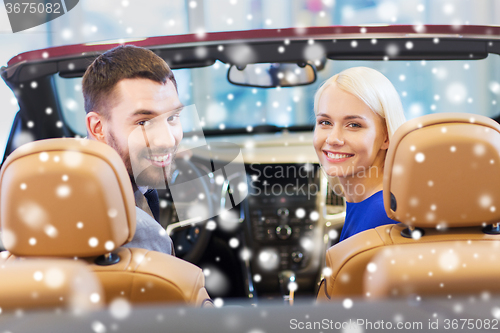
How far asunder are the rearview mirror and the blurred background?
3.12 metres

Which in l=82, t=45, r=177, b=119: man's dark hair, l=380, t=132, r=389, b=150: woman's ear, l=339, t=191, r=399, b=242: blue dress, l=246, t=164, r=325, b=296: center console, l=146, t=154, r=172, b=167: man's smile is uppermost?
l=82, t=45, r=177, b=119: man's dark hair

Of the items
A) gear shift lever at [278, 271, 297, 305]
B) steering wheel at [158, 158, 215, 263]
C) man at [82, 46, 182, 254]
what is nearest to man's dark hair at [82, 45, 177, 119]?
man at [82, 46, 182, 254]

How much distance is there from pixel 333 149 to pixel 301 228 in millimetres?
1279

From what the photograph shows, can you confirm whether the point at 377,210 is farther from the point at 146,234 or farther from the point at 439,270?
the point at 146,234

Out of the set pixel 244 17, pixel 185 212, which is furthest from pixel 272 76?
pixel 244 17

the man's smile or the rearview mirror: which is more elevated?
the rearview mirror

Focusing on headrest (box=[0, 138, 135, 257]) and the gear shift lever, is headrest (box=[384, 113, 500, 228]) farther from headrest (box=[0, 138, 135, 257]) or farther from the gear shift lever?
the gear shift lever

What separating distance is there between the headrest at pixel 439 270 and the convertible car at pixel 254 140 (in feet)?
0.21

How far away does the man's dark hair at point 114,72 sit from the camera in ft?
4.88

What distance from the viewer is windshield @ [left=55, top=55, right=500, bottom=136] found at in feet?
10.6

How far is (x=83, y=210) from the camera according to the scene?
40.8 inches

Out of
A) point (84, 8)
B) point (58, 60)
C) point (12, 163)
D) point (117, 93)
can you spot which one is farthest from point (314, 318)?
point (84, 8)

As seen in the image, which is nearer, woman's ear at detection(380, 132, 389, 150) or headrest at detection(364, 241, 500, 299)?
headrest at detection(364, 241, 500, 299)

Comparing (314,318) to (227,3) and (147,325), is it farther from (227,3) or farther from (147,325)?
(227,3)
